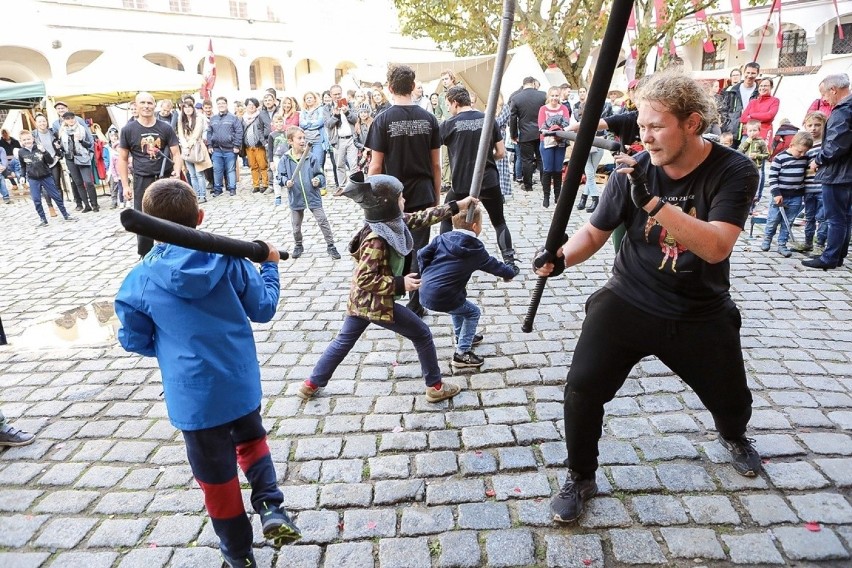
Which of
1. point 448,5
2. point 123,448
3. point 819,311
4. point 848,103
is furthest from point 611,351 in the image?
point 448,5

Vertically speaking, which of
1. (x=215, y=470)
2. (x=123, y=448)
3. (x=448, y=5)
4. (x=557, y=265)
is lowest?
(x=123, y=448)

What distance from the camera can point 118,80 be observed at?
53.6 ft

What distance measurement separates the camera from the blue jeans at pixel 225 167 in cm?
1361

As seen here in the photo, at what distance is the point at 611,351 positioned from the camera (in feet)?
9.07

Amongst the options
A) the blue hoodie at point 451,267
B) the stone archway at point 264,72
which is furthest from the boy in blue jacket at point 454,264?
the stone archway at point 264,72

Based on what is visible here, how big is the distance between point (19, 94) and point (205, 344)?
8.38 m

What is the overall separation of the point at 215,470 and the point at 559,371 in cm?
272

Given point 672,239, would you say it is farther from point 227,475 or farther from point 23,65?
point 23,65

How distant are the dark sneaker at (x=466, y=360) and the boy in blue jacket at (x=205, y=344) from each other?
209 centimetres

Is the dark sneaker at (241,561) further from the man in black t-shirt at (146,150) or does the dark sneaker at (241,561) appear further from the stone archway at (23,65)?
the stone archway at (23,65)

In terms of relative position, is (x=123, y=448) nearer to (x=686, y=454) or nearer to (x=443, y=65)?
(x=686, y=454)

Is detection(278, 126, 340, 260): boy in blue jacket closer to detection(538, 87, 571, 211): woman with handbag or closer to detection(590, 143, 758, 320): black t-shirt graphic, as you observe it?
detection(538, 87, 571, 211): woman with handbag

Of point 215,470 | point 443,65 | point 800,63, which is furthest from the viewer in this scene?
point 800,63

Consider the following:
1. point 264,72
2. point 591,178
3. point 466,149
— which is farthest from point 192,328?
point 264,72
